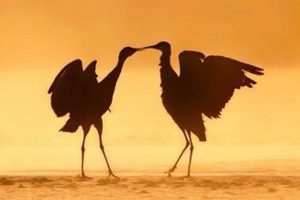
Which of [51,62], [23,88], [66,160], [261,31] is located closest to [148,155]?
[66,160]

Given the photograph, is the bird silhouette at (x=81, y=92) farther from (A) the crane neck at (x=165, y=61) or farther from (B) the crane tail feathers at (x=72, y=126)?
(A) the crane neck at (x=165, y=61)

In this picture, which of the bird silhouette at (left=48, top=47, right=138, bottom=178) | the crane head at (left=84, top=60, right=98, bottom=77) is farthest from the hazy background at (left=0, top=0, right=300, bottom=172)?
the crane head at (left=84, top=60, right=98, bottom=77)

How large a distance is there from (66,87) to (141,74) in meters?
22.1

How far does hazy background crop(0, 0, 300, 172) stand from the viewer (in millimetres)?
19266

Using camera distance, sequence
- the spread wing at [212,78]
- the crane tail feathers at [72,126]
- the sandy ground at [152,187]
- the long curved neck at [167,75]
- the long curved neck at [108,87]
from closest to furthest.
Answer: the sandy ground at [152,187] → the spread wing at [212,78] → the long curved neck at [167,75] → the long curved neck at [108,87] → the crane tail feathers at [72,126]

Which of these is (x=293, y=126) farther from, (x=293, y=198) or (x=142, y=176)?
(x=293, y=198)

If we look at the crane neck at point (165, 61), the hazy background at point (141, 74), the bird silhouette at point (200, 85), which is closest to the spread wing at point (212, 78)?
the bird silhouette at point (200, 85)

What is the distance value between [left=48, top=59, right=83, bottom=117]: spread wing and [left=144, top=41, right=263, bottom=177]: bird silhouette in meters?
1.20

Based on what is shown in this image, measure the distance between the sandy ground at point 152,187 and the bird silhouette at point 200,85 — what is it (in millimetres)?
852

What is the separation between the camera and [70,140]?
76.3ft

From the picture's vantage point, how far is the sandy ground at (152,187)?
10242mm

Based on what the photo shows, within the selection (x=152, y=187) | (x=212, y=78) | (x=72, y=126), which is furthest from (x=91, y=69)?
(x=152, y=187)

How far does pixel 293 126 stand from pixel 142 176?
517 inches

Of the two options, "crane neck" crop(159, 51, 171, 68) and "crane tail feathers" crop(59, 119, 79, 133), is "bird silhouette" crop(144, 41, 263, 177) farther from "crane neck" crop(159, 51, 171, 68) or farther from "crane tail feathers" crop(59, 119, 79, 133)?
"crane tail feathers" crop(59, 119, 79, 133)
